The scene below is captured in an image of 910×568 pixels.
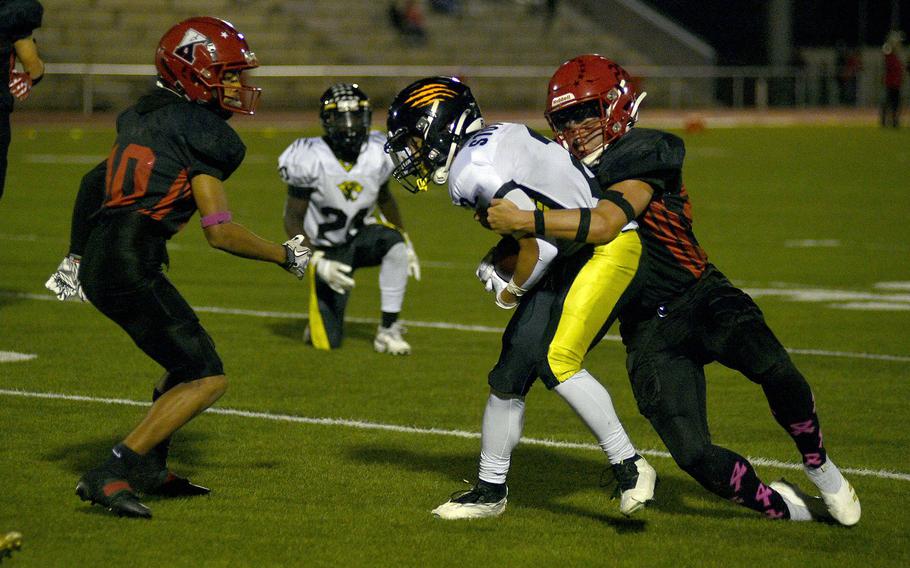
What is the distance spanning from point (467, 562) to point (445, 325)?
16.2ft

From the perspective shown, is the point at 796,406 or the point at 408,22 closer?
the point at 796,406

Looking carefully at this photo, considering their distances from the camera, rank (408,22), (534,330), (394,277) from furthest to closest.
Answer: (408,22), (394,277), (534,330)

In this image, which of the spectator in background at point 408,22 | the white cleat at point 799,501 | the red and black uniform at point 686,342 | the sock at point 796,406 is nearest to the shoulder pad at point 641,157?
the red and black uniform at point 686,342

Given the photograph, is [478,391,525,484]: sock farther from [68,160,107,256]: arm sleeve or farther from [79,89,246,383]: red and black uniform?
[68,160,107,256]: arm sleeve

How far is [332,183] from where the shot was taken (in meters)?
8.83

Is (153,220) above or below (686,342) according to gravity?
above

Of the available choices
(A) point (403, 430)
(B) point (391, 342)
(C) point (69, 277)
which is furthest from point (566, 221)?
(B) point (391, 342)

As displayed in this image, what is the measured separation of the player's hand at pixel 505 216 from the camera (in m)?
4.53

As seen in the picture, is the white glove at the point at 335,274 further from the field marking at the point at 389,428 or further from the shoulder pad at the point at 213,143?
the shoulder pad at the point at 213,143

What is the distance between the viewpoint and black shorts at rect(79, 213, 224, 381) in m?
4.90

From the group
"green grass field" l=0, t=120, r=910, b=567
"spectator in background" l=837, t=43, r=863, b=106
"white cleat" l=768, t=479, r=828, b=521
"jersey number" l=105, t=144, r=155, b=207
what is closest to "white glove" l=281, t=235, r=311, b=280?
"jersey number" l=105, t=144, r=155, b=207

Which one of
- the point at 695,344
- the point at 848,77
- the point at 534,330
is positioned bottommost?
the point at 848,77

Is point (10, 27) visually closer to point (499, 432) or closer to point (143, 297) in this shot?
point (143, 297)

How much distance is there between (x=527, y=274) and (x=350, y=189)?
421 centimetres
